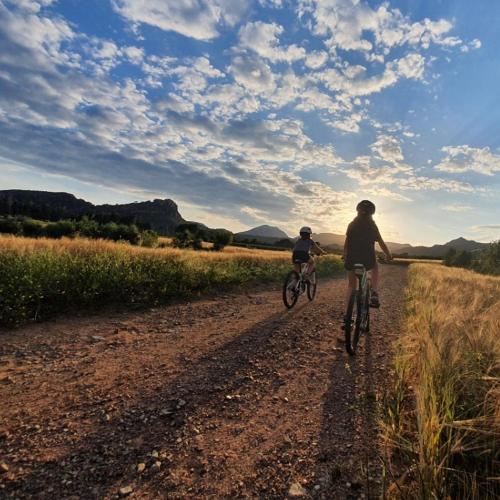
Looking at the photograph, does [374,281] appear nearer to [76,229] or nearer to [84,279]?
[84,279]

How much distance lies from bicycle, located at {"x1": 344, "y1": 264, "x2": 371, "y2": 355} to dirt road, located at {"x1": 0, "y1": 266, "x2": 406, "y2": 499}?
0.30 meters

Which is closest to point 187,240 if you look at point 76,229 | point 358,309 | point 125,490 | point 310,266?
point 76,229

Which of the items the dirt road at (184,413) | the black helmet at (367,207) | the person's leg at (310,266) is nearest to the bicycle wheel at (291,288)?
the person's leg at (310,266)

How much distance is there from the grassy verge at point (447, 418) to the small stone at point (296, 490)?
64cm

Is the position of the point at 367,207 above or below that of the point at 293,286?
above

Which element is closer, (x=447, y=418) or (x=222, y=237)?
(x=447, y=418)

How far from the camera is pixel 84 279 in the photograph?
832 cm

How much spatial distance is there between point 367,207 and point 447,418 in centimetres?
443

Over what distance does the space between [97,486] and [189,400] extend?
146 cm

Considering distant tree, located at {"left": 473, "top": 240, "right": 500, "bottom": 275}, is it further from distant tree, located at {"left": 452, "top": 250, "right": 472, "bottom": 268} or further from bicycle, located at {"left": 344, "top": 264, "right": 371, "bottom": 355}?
bicycle, located at {"left": 344, "top": 264, "right": 371, "bottom": 355}

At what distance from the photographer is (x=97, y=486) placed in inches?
99.3

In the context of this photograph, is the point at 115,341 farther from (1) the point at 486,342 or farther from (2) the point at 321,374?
(1) the point at 486,342

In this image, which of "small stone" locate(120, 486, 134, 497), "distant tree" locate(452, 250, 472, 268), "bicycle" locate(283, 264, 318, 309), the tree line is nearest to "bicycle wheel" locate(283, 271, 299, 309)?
"bicycle" locate(283, 264, 318, 309)

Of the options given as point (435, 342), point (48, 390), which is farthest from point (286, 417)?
point (48, 390)
